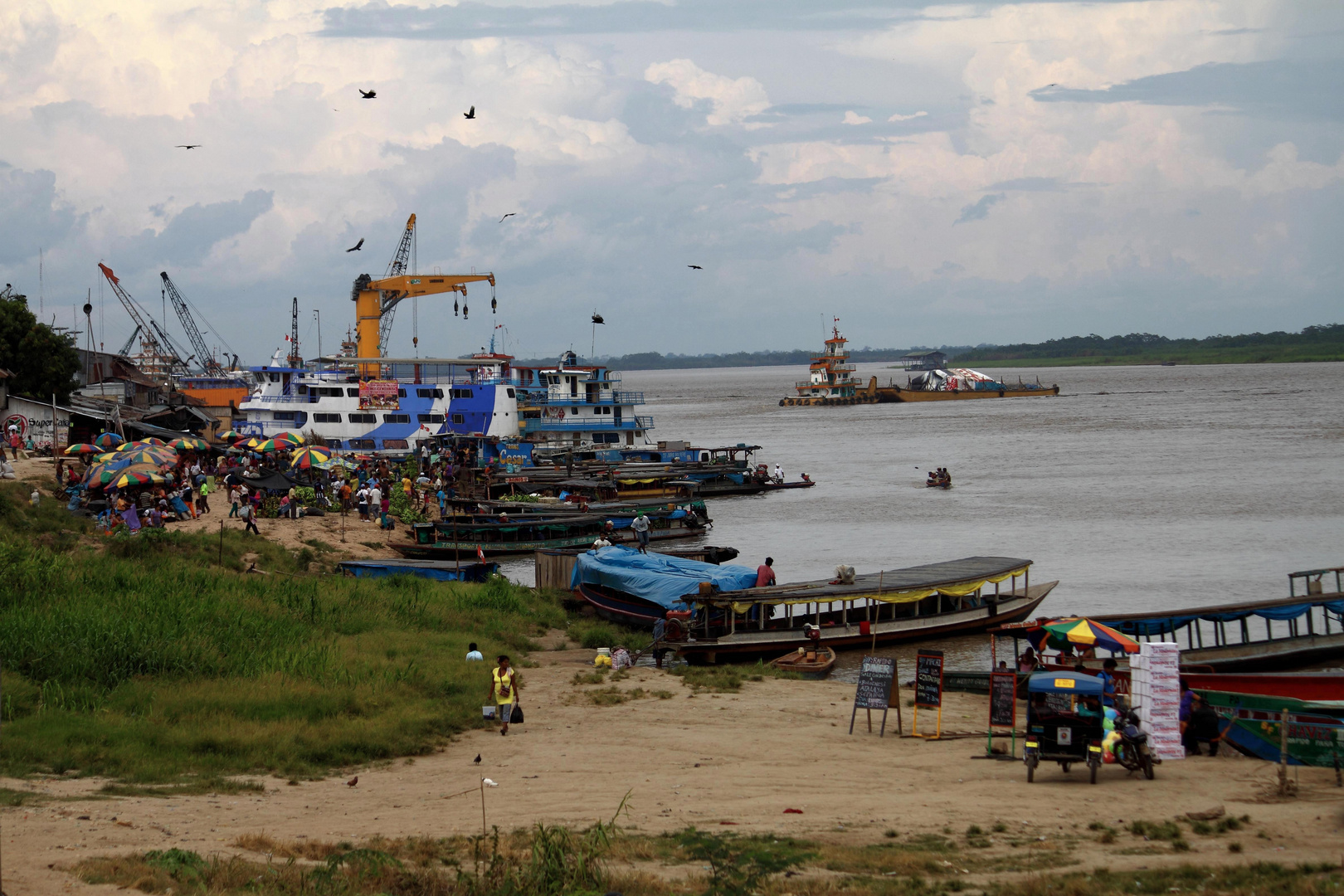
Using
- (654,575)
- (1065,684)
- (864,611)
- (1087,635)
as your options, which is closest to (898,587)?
(864,611)

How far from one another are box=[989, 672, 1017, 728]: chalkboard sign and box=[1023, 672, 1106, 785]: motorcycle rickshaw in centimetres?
94

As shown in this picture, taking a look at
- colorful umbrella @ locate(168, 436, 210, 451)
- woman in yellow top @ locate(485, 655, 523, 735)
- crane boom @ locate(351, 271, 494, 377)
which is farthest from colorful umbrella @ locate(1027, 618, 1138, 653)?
crane boom @ locate(351, 271, 494, 377)

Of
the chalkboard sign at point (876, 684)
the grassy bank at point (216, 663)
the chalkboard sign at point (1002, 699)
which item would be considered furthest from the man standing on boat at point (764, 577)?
the chalkboard sign at point (1002, 699)

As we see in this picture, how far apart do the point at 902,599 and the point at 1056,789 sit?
11033 millimetres

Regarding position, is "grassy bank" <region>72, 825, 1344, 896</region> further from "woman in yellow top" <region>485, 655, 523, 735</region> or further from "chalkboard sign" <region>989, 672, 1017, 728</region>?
Result: "woman in yellow top" <region>485, 655, 523, 735</region>

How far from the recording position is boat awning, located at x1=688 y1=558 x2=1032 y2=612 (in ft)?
72.7

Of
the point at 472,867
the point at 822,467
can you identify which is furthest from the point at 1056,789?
the point at 822,467

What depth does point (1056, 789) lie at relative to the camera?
11625 millimetres

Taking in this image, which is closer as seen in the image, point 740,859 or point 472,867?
point 740,859

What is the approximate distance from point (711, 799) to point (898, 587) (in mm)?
12180

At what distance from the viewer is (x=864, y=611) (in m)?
23.9

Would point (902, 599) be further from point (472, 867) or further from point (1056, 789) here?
point (472, 867)

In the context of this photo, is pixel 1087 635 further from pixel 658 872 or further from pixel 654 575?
pixel 654 575

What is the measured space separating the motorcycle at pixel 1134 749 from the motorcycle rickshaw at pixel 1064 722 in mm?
240
